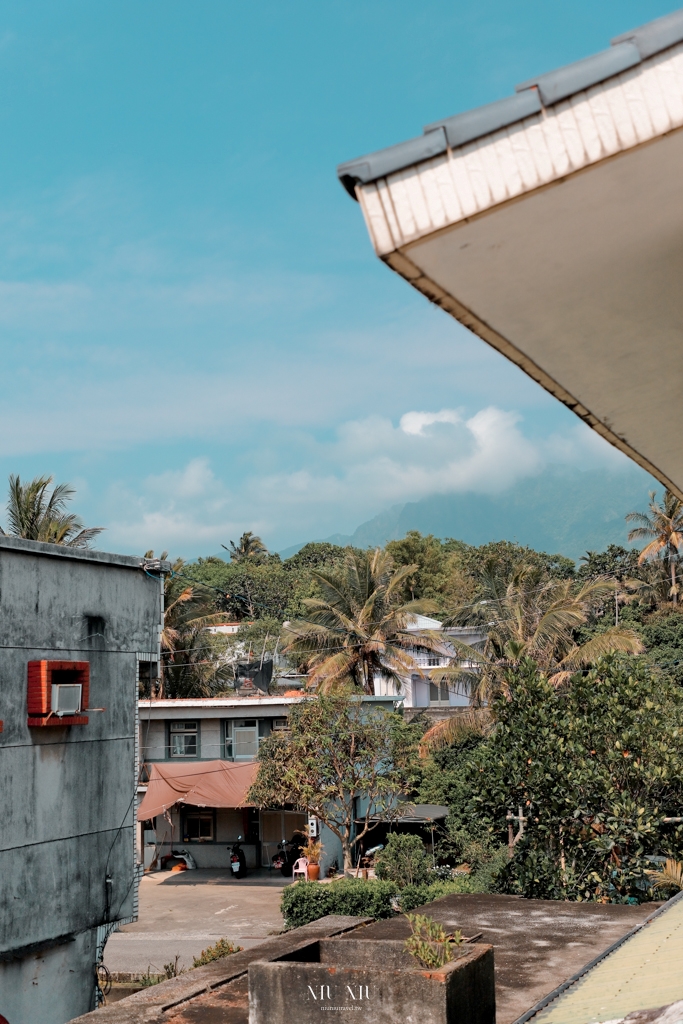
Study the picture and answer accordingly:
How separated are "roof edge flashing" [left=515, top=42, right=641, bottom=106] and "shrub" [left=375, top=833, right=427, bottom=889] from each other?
21949mm

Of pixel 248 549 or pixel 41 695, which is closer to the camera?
pixel 41 695

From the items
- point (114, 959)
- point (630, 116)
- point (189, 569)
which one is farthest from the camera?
point (189, 569)

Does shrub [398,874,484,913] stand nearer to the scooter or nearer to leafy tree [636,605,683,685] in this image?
the scooter

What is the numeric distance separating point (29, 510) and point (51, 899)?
1408 cm

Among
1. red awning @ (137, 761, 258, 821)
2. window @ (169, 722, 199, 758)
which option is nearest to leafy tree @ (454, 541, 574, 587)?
window @ (169, 722, 199, 758)

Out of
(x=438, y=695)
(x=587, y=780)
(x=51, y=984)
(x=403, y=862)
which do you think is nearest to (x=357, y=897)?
(x=403, y=862)

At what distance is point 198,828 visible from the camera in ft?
112

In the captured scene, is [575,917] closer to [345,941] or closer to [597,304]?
[345,941]

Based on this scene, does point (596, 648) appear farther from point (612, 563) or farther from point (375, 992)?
point (612, 563)

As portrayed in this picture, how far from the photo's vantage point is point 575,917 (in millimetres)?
13297

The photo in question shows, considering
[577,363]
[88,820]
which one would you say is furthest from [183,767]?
[577,363]

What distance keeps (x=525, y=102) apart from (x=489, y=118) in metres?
0.11

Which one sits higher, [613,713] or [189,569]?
[189,569]

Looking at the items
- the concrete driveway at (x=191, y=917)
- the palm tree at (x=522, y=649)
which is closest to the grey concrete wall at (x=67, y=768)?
the concrete driveway at (x=191, y=917)
